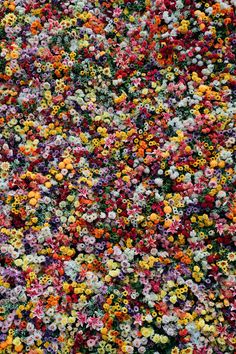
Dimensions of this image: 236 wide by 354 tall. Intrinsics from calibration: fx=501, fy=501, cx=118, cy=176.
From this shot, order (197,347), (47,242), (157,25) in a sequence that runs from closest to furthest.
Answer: (197,347), (47,242), (157,25)

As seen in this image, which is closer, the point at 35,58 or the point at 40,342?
the point at 40,342

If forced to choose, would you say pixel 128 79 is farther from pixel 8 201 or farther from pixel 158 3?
pixel 8 201

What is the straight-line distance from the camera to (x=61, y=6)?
541cm

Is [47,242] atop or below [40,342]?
atop

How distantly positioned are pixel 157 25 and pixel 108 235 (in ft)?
7.74

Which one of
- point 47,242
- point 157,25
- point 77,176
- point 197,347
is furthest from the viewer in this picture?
point 157,25

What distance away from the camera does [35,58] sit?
512 centimetres

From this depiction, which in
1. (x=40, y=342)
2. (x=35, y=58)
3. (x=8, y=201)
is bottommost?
(x=40, y=342)

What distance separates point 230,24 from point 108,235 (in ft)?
8.49

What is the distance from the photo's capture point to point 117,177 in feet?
14.9

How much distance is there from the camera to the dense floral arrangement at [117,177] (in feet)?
13.0

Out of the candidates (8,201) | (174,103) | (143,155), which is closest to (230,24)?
(174,103)

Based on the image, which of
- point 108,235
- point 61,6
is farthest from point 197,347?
point 61,6

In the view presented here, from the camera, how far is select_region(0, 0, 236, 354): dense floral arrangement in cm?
397
